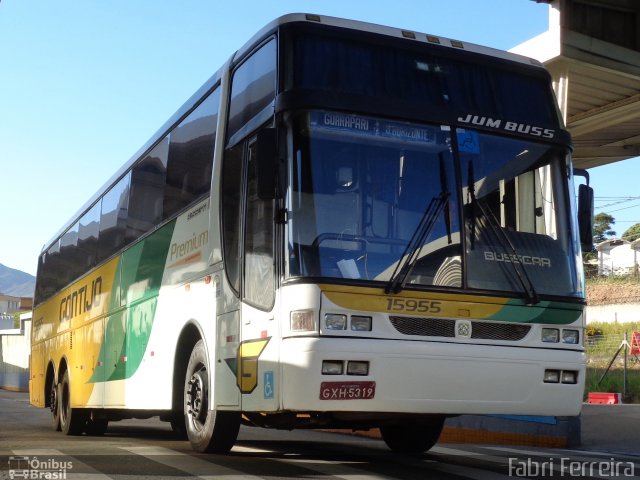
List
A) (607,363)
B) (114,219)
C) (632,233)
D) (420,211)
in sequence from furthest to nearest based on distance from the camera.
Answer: (632,233)
(607,363)
(114,219)
(420,211)

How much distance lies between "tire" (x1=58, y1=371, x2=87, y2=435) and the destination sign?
10.3 meters

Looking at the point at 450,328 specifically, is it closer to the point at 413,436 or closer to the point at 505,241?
the point at 505,241

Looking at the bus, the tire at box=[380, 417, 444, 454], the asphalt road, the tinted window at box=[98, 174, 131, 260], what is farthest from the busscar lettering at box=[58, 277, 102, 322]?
the tire at box=[380, 417, 444, 454]

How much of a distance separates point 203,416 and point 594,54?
8.99 meters

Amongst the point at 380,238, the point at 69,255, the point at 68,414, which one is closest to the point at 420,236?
the point at 380,238

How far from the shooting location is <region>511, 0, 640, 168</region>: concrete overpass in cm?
1532

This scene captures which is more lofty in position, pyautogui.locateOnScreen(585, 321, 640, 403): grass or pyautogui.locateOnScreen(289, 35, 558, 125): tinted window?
pyautogui.locateOnScreen(289, 35, 558, 125): tinted window

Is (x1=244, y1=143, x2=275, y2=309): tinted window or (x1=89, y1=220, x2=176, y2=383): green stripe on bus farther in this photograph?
(x1=89, y1=220, x2=176, y2=383): green stripe on bus

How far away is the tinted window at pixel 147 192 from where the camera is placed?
494 inches

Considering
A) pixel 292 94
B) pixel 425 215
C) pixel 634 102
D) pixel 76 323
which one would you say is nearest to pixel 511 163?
pixel 425 215

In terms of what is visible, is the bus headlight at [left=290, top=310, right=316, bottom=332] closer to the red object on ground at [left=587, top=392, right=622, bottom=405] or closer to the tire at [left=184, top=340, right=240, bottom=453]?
the tire at [left=184, top=340, right=240, bottom=453]

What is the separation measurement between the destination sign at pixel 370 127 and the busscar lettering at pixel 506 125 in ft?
1.37

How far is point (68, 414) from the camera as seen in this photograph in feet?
56.9

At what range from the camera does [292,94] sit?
27.7 ft
